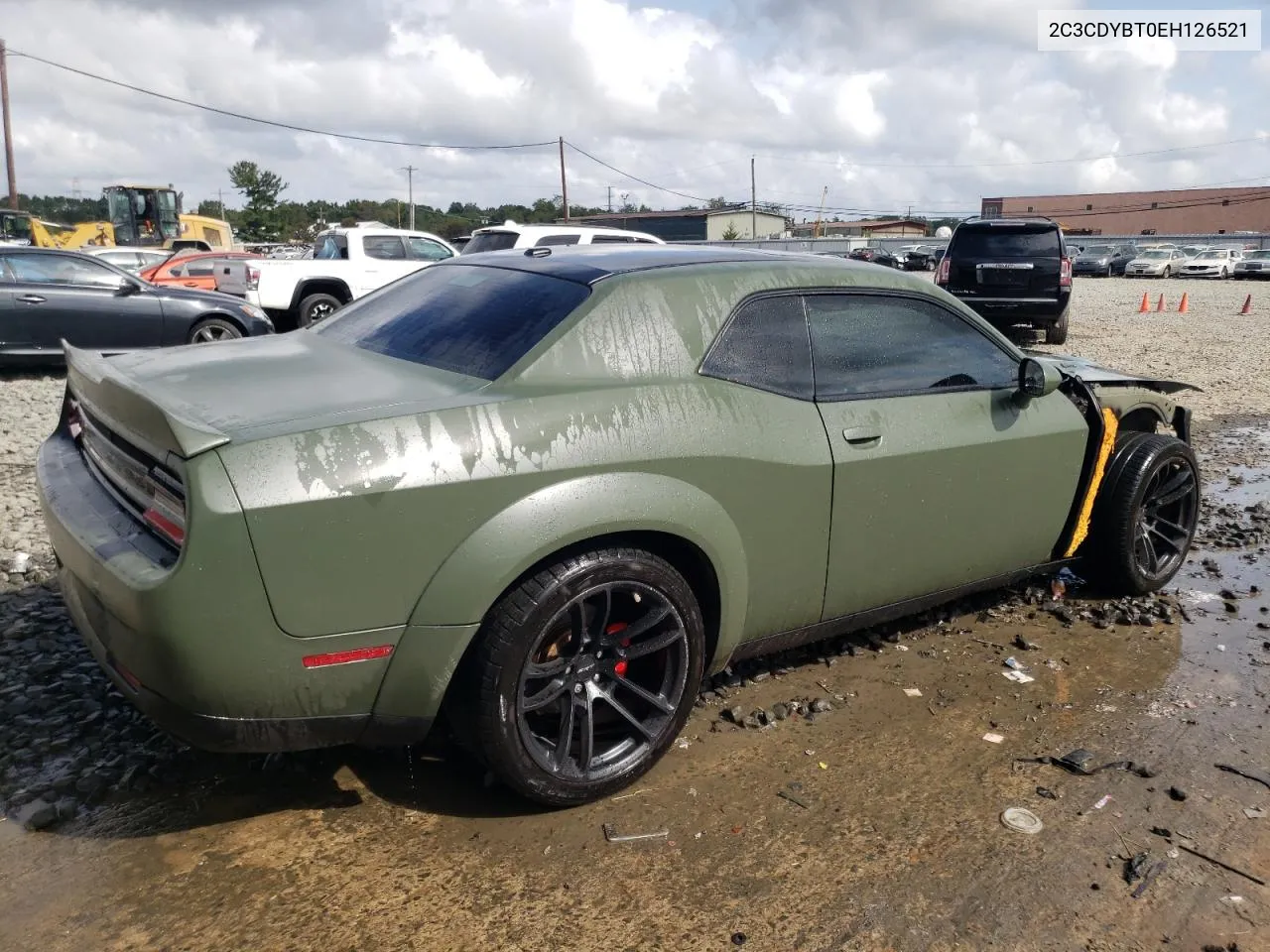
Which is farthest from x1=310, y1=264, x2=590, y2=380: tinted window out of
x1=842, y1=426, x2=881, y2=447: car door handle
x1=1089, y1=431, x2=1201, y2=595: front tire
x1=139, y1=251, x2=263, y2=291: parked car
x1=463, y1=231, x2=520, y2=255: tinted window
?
x1=139, y1=251, x2=263, y2=291: parked car

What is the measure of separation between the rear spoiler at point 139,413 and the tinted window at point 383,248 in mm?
11142

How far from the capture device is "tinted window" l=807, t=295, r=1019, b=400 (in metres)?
3.39

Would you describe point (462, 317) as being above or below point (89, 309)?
above

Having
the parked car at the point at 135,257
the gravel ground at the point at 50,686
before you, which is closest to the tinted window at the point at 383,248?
the gravel ground at the point at 50,686

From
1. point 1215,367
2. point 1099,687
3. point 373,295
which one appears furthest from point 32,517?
point 1215,367

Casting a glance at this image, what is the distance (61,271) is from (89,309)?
0.61 metres

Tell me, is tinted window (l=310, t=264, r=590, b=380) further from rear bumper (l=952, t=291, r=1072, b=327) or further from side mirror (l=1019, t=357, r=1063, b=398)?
rear bumper (l=952, t=291, r=1072, b=327)

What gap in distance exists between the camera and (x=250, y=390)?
108 inches

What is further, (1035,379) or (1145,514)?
(1145,514)

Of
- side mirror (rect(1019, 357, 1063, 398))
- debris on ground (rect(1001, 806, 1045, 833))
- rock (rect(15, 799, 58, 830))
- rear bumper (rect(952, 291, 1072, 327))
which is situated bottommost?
debris on ground (rect(1001, 806, 1045, 833))

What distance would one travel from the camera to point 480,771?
9.94ft

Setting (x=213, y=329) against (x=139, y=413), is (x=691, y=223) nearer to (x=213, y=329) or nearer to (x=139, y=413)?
(x=213, y=329)

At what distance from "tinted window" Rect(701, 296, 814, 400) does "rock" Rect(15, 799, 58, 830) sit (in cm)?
227

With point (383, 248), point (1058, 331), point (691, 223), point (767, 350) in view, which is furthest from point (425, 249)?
point (691, 223)
